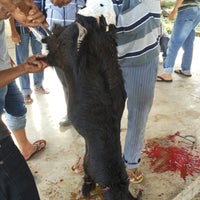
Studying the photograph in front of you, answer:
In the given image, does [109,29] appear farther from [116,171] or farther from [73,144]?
[73,144]

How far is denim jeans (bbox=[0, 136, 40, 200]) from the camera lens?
53.6 inches

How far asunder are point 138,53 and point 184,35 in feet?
7.95

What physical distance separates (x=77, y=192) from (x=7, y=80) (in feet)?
3.52

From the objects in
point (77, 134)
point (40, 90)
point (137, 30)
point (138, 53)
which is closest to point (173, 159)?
point (77, 134)

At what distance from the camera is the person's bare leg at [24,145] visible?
246 centimetres

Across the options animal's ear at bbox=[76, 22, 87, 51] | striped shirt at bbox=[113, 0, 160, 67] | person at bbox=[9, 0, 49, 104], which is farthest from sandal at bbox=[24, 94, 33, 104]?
animal's ear at bbox=[76, 22, 87, 51]

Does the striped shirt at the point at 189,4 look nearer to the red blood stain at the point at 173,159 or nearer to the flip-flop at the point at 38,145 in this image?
the red blood stain at the point at 173,159

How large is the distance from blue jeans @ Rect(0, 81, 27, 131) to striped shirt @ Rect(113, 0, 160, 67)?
86 centimetres

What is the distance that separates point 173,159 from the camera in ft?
8.05

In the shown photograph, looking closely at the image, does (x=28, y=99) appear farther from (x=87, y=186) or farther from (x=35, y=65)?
(x=35, y=65)

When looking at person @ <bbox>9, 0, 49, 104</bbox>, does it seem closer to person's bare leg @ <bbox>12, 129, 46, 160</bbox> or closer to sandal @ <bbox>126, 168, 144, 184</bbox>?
person's bare leg @ <bbox>12, 129, 46, 160</bbox>

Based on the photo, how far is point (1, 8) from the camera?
4.18 ft

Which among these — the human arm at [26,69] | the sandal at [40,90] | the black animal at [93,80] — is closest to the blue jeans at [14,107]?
the human arm at [26,69]

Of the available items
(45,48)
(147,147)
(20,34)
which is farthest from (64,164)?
(20,34)
